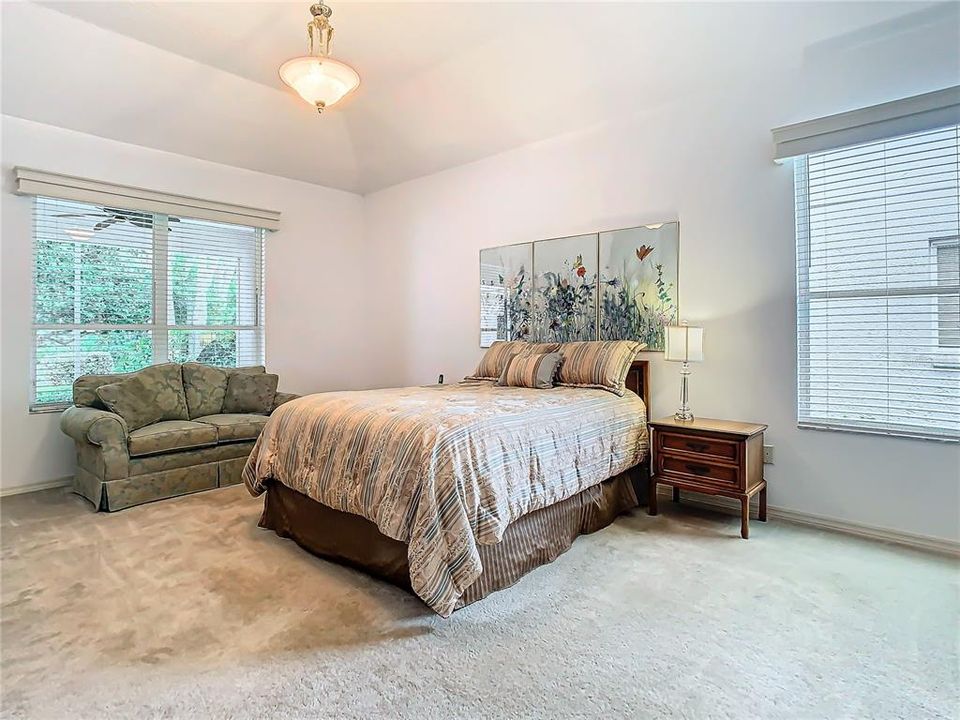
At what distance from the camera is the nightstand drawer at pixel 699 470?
3041 millimetres

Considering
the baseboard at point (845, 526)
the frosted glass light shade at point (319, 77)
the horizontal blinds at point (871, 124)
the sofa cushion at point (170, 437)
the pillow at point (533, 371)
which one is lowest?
the baseboard at point (845, 526)

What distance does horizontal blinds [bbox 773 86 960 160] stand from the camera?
274cm

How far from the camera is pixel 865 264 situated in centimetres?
307

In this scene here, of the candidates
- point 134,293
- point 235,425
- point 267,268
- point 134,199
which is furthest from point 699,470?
point 134,199

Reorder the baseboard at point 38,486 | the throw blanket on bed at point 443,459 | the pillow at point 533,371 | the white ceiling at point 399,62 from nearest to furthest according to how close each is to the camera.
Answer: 1. the throw blanket on bed at point 443,459
2. the white ceiling at point 399,62
3. the pillow at point 533,371
4. the baseboard at point 38,486

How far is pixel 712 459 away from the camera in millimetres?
3117

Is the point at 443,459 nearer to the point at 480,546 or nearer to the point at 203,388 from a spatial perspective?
the point at 480,546

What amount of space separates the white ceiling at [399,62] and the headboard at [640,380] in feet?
6.15

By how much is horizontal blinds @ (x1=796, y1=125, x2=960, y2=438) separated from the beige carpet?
81 centimetres

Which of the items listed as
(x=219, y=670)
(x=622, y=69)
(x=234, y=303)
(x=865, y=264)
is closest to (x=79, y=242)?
(x=234, y=303)

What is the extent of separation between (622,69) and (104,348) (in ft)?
14.9

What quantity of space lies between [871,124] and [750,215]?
0.74 m

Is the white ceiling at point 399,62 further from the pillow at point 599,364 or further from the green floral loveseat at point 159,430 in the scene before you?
the green floral loveseat at point 159,430

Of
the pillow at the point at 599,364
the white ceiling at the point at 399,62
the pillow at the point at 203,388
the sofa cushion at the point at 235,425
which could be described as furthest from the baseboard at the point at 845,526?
the pillow at the point at 203,388
